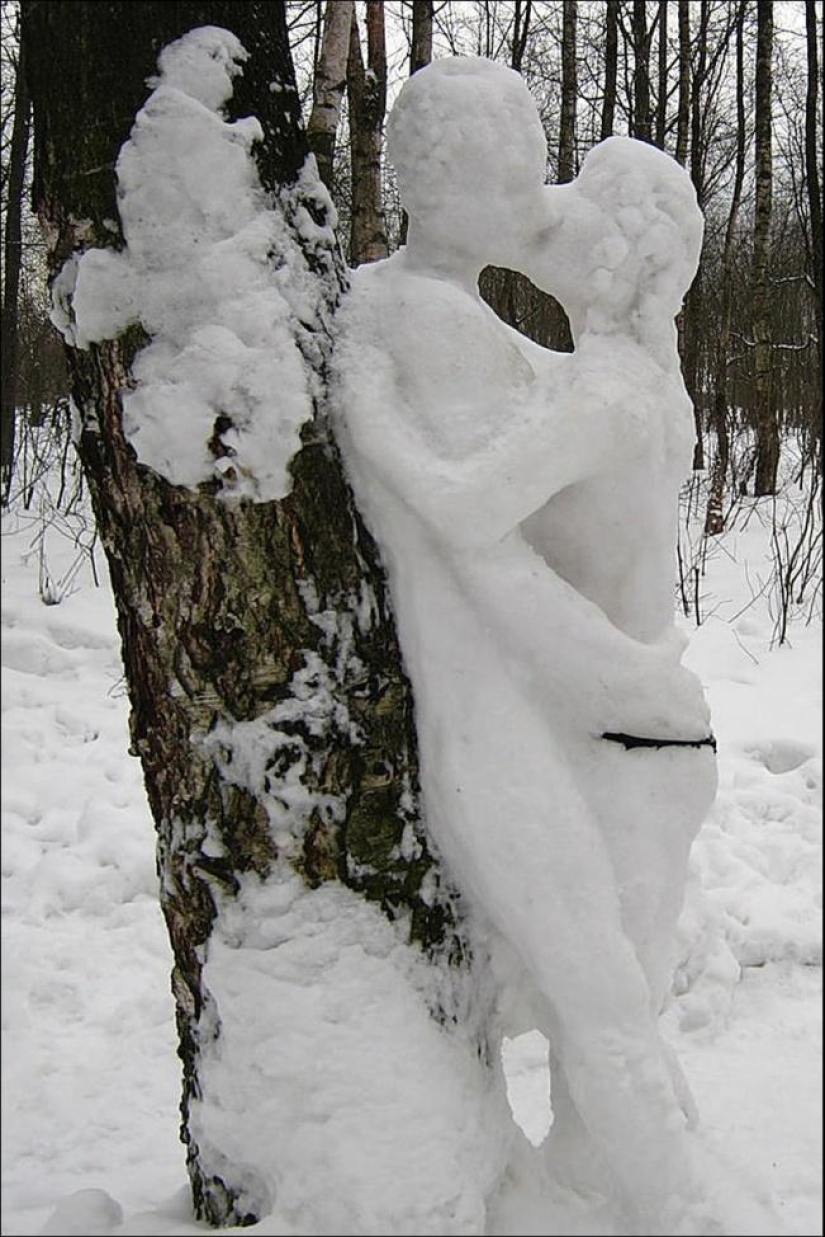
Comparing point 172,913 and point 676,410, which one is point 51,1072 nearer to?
point 172,913

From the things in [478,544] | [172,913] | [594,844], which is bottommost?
[172,913]

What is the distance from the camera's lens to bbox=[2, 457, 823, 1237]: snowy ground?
60.7 inches

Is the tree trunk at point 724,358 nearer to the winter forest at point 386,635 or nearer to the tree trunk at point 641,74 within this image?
the tree trunk at point 641,74

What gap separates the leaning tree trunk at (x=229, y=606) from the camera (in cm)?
137

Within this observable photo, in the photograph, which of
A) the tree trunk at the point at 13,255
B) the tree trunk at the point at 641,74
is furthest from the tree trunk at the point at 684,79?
the tree trunk at the point at 13,255

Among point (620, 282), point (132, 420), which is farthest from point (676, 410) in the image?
point (132, 420)

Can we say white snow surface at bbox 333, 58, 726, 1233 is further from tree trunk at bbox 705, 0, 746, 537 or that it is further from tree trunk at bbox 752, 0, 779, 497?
tree trunk at bbox 752, 0, 779, 497

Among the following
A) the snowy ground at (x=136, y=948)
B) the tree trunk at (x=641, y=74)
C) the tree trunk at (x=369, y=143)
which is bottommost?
the snowy ground at (x=136, y=948)

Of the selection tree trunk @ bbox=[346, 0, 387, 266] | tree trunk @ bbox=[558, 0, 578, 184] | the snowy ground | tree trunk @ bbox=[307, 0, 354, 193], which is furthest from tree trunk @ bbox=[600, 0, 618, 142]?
the snowy ground

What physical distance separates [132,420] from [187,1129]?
97cm

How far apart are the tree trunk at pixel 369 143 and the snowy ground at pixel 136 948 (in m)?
1.86

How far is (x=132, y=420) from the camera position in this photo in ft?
4.47

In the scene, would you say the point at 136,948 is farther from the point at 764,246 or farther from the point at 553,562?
the point at 764,246

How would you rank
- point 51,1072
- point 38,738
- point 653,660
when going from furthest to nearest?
point 38,738, point 51,1072, point 653,660
